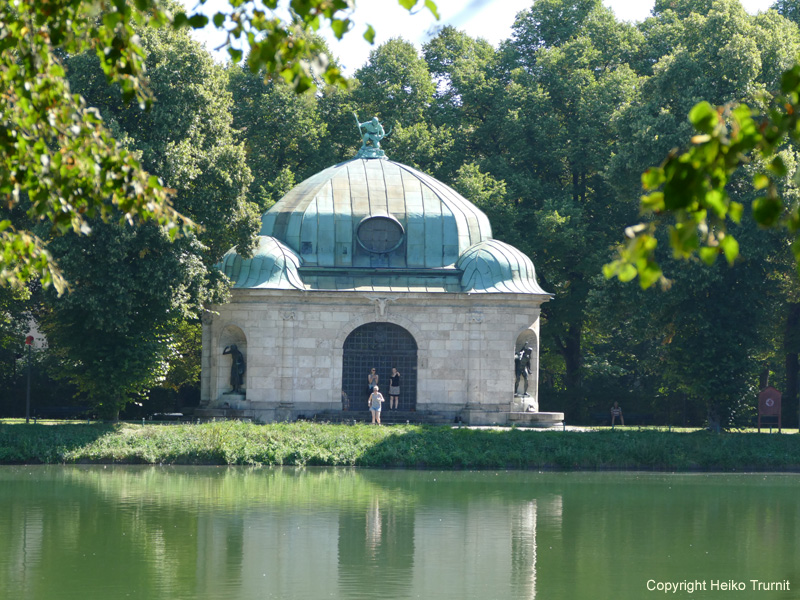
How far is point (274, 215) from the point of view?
139 ft

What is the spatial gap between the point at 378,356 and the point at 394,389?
1333mm

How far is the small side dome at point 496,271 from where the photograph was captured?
132ft

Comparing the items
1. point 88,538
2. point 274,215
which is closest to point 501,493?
point 88,538

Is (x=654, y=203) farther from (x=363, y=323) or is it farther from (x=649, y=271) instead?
(x=363, y=323)

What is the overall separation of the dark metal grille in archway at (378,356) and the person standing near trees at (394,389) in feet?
0.98

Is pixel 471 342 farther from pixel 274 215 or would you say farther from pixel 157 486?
pixel 157 486

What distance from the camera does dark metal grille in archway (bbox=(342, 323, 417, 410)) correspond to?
133 feet

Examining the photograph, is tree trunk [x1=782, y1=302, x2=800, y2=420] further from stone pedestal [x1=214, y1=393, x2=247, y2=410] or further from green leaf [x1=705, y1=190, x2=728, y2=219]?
green leaf [x1=705, y1=190, x2=728, y2=219]

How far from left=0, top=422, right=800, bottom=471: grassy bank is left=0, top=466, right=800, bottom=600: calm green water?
3.45 ft

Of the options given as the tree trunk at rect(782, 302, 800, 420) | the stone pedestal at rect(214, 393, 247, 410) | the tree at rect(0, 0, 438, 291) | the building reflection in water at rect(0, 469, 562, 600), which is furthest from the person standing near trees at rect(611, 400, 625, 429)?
the tree at rect(0, 0, 438, 291)

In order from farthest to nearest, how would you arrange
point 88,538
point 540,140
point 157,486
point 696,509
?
point 540,140, point 157,486, point 696,509, point 88,538

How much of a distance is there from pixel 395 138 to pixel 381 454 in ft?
65.2

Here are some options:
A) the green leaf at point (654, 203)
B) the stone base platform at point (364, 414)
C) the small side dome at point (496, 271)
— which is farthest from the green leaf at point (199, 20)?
the small side dome at point (496, 271)

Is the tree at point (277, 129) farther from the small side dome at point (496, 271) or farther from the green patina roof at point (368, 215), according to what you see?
the small side dome at point (496, 271)
